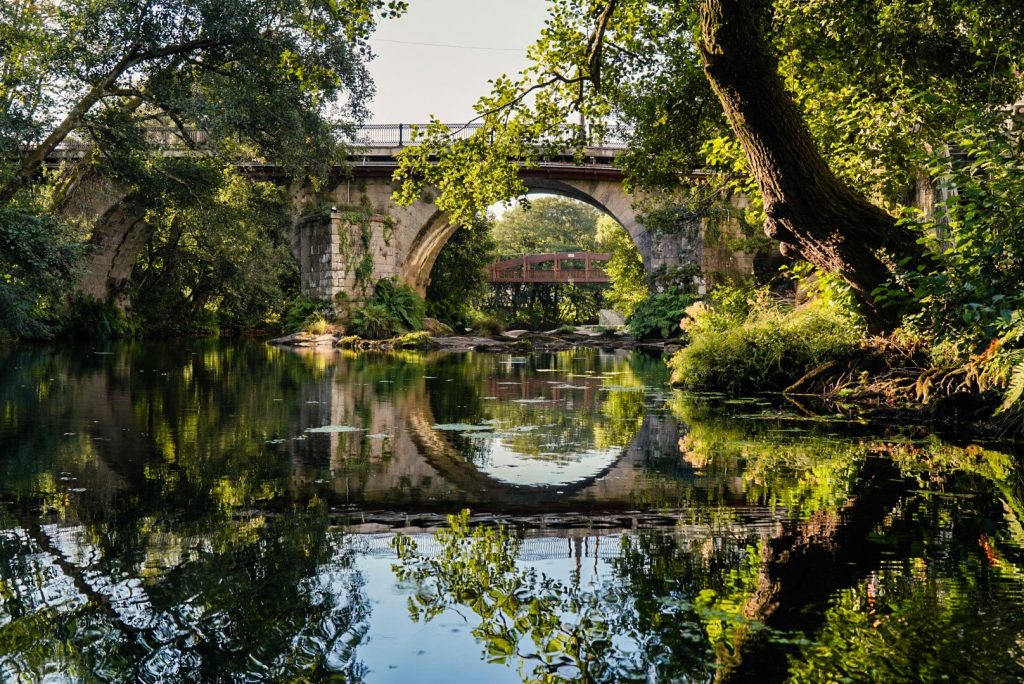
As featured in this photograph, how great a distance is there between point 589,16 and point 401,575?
8309mm

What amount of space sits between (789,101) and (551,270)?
43295 millimetres

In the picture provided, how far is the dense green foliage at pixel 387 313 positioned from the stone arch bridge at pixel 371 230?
555mm

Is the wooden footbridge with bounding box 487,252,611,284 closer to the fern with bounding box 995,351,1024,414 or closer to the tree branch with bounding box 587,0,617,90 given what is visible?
the tree branch with bounding box 587,0,617,90

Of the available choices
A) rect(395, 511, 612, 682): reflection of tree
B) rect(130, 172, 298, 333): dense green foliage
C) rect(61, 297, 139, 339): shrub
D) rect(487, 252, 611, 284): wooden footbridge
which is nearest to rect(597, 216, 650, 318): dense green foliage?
rect(487, 252, 611, 284): wooden footbridge

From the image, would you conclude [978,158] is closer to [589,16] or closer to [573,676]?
[589,16]

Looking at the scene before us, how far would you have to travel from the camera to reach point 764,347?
411 inches

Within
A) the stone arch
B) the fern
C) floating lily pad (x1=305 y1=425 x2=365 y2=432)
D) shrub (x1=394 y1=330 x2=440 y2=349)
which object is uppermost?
the stone arch

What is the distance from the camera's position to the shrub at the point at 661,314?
27.5 m

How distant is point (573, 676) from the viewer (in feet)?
7.41

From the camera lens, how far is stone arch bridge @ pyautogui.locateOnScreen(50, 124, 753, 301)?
30328 millimetres

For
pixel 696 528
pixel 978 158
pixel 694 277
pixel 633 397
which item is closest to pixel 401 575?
pixel 696 528

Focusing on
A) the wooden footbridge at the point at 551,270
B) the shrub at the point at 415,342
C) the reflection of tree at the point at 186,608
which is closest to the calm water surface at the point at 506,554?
the reflection of tree at the point at 186,608

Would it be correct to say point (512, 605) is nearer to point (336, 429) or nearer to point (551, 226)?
point (336, 429)

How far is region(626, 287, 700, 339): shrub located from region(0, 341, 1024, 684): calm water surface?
20209 mm
